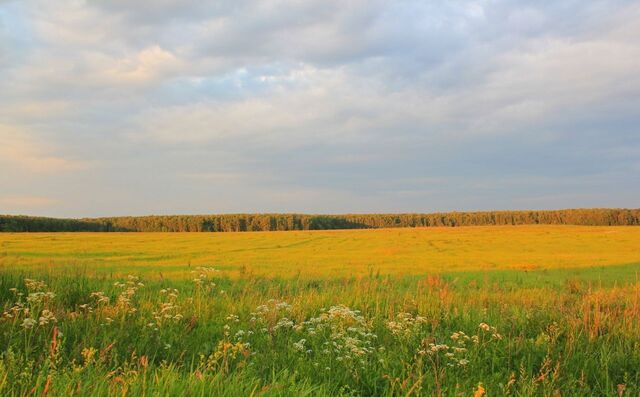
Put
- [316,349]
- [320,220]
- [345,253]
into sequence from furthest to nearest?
[320,220], [345,253], [316,349]

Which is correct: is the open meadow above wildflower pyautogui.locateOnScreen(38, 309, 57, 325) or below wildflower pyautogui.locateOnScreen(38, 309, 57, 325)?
below

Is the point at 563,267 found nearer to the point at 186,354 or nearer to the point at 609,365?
the point at 609,365

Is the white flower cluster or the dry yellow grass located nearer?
the white flower cluster

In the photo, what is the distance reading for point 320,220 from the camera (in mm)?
Result: 107438

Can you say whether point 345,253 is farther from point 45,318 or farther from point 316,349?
point 45,318

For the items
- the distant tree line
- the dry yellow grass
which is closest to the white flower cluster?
the dry yellow grass

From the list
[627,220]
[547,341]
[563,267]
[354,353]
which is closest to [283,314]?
[354,353]

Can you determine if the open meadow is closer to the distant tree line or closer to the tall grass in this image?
the tall grass

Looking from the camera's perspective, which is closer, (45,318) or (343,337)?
(45,318)

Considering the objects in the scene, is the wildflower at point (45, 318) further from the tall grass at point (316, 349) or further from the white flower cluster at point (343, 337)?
the white flower cluster at point (343, 337)

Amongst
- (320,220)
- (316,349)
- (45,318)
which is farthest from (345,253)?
(320,220)

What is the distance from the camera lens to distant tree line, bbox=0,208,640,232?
312ft

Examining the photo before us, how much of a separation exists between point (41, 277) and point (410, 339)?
8172 mm

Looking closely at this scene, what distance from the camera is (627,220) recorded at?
312 feet
